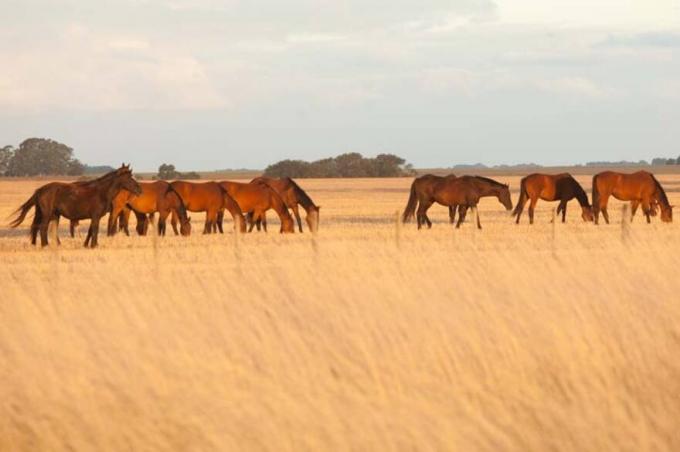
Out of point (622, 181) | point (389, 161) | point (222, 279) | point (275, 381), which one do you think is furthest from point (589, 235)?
point (389, 161)

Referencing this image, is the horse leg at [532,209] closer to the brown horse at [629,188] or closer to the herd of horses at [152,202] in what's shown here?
the brown horse at [629,188]

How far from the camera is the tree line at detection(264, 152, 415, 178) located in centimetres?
13325

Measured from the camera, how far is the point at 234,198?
110ft

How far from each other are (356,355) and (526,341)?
1491mm

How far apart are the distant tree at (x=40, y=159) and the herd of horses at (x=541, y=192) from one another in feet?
407

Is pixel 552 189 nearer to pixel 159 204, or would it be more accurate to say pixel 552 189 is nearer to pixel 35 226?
pixel 159 204

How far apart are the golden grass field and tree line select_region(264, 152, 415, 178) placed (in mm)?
121751

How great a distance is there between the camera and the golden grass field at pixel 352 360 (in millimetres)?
7488

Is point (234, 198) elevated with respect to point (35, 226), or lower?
elevated

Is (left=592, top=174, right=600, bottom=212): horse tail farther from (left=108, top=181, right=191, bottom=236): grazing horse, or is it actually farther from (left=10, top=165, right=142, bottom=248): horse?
(left=10, top=165, right=142, bottom=248): horse

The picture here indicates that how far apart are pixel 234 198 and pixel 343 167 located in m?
103

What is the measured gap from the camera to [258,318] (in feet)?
29.8

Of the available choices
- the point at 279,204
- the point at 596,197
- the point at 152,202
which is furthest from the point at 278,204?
the point at 596,197

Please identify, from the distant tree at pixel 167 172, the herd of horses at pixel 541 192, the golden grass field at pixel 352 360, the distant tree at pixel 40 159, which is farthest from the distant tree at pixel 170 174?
the golden grass field at pixel 352 360
